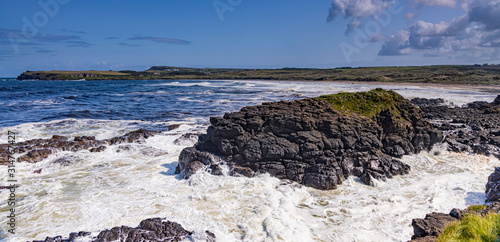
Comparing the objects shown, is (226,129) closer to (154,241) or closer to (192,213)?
(192,213)

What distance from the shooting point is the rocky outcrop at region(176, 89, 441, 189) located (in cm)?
1424

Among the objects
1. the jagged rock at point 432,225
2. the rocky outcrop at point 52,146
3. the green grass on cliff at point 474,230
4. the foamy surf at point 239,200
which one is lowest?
the foamy surf at point 239,200

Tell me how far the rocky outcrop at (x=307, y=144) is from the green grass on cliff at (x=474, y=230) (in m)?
6.44

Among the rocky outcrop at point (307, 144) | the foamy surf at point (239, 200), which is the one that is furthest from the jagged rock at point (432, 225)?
the rocky outcrop at point (307, 144)

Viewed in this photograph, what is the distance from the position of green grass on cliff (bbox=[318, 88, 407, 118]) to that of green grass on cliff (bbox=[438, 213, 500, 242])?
1077 cm

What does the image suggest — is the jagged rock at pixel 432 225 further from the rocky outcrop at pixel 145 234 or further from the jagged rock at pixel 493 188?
the rocky outcrop at pixel 145 234

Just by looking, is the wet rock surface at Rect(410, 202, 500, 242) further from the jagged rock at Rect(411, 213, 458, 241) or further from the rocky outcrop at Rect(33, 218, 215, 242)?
the rocky outcrop at Rect(33, 218, 215, 242)

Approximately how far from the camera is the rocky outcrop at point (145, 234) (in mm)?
8961

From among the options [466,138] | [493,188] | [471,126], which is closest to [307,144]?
[493,188]

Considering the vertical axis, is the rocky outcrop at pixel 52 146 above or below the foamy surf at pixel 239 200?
above

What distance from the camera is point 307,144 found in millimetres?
14758

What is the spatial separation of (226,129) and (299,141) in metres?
3.91

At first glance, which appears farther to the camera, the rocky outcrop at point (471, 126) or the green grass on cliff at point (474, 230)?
the rocky outcrop at point (471, 126)

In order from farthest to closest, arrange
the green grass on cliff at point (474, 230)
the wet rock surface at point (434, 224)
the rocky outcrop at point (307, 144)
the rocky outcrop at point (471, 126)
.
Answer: the rocky outcrop at point (471, 126)
the rocky outcrop at point (307, 144)
the wet rock surface at point (434, 224)
the green grass on cliff at point (474, 230)
